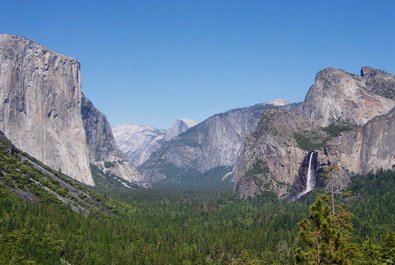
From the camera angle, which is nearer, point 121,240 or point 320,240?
point 320,240

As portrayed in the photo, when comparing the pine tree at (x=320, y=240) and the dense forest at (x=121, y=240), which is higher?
the pine tree at (x=320, y=240)

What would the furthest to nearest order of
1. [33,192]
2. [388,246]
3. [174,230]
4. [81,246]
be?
[33,192] < [174,230] < [81,246] < [388,246]

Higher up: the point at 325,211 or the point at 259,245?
the point at 325,211

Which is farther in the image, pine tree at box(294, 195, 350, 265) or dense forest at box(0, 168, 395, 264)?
dense forest at box(0, 168, 395, 264)

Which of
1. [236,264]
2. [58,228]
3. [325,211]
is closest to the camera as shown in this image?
[325,211]

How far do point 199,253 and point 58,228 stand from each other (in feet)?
131

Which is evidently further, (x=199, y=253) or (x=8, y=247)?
(x=199, y=253)

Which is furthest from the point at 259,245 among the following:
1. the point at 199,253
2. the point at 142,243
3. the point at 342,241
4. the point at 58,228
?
the point at 342,241

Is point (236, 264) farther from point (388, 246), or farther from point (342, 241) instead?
point (342, 241)

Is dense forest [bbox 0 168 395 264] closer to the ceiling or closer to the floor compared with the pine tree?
closer to the floor

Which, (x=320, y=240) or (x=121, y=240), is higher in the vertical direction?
(x=320, y=240)

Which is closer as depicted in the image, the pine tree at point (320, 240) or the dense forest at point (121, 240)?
the pine tree at point (320, 240)

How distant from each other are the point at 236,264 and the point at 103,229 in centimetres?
7715

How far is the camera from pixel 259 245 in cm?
16150
